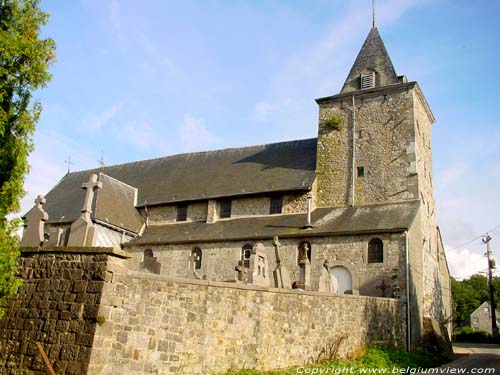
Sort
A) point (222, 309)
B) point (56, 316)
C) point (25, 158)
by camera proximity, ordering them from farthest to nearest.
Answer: point (222, 309) → point (25, 158) → point (56, 316)

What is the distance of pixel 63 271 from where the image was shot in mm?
8461

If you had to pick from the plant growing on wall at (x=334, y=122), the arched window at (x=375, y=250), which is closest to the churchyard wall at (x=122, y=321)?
the arched window at (x=375, y=250)

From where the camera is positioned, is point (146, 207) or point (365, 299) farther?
point (146, 207)

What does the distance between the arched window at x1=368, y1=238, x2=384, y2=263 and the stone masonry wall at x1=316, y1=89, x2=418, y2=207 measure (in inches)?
138

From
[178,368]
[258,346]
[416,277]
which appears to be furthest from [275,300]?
[416,277]

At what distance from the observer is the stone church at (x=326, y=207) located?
1969cm

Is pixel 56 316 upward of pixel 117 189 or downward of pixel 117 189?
downward

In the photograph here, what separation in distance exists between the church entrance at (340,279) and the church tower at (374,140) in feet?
13.8

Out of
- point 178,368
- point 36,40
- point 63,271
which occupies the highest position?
point 36,40

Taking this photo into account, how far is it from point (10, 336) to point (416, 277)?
15.7 metres

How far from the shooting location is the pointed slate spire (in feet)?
83.0

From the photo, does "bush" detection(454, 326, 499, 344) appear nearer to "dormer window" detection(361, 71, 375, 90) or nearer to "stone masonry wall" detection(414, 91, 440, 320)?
"stone masonry wall" detection(414, 91, 440, 320)

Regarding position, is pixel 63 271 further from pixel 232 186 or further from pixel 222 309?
pixel 232 186

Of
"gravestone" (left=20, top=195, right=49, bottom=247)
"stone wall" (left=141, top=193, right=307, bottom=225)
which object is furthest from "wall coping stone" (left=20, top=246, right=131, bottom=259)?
"stone wall" (left=141, top=193, right=307, bottom=225)
